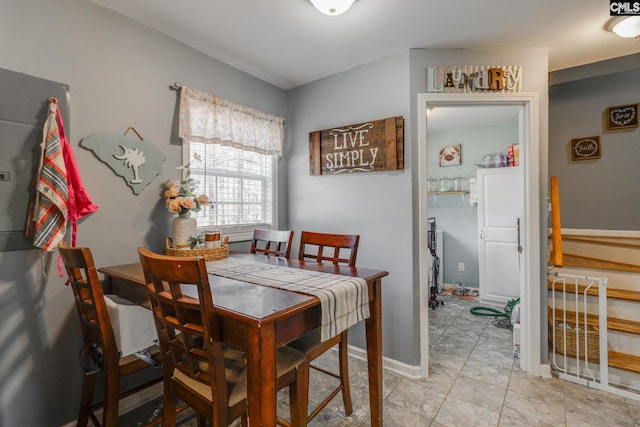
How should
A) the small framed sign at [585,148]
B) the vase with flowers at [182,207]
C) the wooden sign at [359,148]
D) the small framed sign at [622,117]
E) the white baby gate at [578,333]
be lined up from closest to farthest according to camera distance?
the vase with flowers at [182,207] < the white baby gate at [578,333] < the wooden sign at [359,148] < the small framed sign at [622,117] < the small framed sign at [585,148]

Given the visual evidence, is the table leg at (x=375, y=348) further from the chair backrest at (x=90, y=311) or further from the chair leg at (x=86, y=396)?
the chair leg at (x=86, y=396)

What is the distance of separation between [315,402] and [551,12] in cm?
291

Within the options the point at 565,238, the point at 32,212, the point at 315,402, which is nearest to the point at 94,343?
the point at 32,212

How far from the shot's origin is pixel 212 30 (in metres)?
2.07

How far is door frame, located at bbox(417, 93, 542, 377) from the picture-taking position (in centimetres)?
224

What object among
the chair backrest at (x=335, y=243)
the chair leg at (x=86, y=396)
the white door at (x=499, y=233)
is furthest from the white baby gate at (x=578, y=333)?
the chair leg at (x=86, y=396)

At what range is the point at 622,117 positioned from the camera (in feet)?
8.88

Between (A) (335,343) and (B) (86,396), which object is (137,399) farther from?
(A) (335,343)

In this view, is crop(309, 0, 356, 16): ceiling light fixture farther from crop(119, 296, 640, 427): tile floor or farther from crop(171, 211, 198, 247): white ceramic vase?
crop(119, 296, 640, 427): tile floor

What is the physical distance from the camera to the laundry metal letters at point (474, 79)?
2232mm

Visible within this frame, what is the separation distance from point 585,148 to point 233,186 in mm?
3392

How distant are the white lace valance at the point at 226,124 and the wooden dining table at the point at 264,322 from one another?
1165 millimetres

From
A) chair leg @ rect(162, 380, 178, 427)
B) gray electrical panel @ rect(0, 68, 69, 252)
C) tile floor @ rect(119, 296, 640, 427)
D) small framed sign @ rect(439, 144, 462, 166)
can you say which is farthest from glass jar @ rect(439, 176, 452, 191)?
gray electrical panel @ rect(0, 68, 69, 252)

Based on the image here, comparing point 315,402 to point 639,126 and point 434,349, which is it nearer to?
point 434,349
